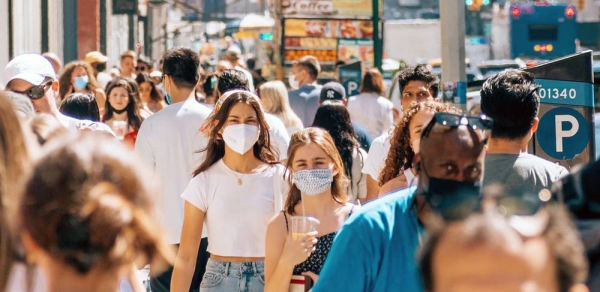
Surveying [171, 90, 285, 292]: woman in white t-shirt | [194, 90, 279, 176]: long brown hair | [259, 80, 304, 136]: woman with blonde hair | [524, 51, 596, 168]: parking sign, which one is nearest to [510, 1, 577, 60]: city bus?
[259, 80, 304, 136]: woman with blonde hair

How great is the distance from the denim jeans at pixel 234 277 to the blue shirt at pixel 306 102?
695 centimetres

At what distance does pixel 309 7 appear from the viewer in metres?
23.6

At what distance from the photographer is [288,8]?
23625 millimetres

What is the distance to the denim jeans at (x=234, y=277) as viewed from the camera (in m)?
6.14

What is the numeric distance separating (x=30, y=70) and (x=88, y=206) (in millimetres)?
4239

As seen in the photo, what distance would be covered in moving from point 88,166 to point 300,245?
293cm

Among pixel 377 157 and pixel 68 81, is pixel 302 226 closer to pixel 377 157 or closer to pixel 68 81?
pixel 377 157

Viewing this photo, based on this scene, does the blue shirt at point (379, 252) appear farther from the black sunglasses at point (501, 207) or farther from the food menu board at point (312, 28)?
the food menu board at point (312, 28)

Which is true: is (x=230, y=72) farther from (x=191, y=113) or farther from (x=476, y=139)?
(x=476, y=139)

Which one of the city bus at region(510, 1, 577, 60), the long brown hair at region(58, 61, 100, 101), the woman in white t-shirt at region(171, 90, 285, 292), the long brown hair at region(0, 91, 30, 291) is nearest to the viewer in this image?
the long brown hair at region(0, 91, 30, 291)

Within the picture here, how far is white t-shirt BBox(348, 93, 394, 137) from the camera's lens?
13008 millimetres

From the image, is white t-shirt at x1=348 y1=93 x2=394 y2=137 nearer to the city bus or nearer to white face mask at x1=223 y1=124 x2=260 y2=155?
white face mask at x1=223 y1=124 x2=260 y2=155

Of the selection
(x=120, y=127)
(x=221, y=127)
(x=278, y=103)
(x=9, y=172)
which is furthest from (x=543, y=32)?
(x=9, y=172)

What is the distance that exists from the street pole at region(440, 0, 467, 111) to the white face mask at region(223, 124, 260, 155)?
416cm
